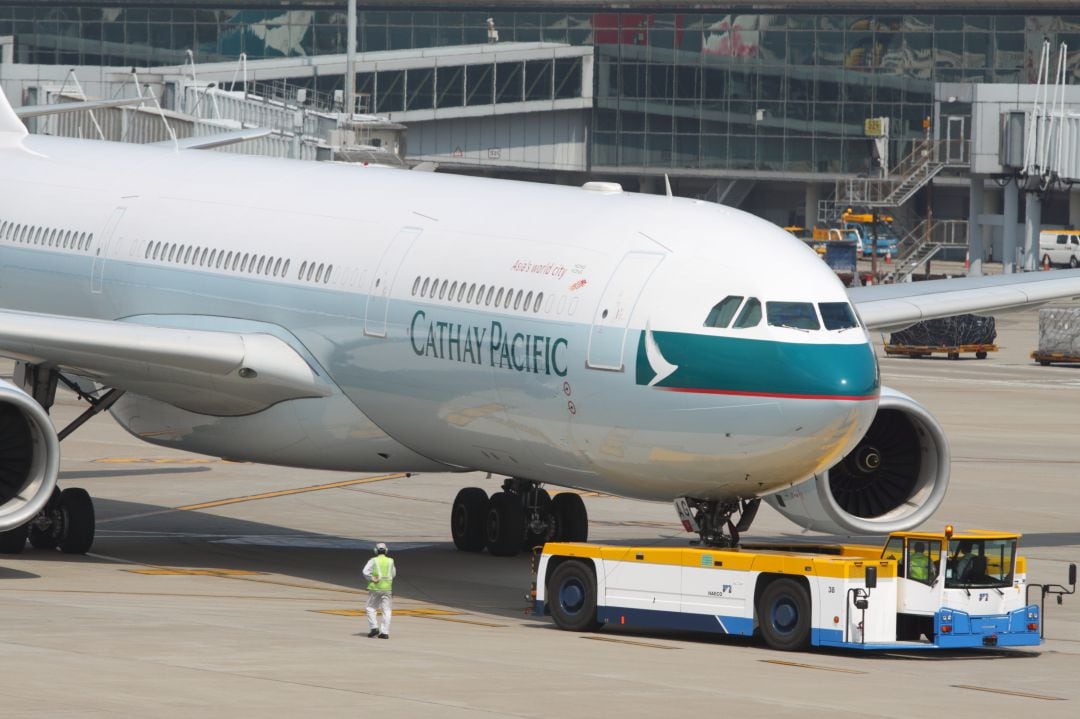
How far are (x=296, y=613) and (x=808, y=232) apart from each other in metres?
111

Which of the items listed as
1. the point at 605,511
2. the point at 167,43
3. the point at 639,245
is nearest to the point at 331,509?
the point at 605,511

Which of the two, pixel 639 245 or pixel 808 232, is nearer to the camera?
pixel 639 245

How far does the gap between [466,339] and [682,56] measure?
355ft

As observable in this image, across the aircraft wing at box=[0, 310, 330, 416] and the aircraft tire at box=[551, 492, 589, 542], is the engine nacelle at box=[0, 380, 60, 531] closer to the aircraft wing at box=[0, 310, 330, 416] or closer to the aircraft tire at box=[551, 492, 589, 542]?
the aircraft wing at box=[0, 310, 330, 416]

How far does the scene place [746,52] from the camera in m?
130

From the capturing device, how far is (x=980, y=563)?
2270 cm

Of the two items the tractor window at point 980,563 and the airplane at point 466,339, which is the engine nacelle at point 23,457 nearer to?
the airplane at point 466,339

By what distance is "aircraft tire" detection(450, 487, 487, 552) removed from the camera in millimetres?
30781

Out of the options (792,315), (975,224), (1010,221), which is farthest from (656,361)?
(975,224)

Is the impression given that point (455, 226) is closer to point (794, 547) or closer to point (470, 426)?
point (470, 426)

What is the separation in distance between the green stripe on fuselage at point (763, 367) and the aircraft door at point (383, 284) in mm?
4694

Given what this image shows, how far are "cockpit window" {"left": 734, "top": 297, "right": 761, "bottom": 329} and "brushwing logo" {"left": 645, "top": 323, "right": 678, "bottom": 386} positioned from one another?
881mm

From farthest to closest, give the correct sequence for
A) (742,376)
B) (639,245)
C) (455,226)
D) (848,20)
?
1. (848,20)
2. (455,226)
3. (639,245)
4. (742,376)

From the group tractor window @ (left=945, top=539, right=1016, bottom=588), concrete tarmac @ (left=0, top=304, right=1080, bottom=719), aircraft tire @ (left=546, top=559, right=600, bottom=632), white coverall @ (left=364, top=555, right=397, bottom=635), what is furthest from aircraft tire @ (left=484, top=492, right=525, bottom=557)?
tractor window @ (left=945, top=539, right=1016, bottom=588)
